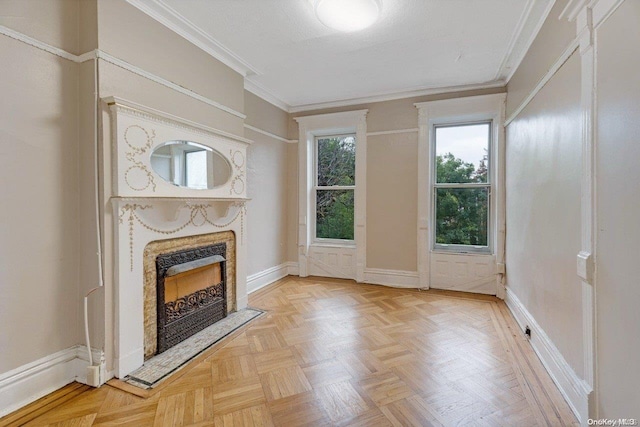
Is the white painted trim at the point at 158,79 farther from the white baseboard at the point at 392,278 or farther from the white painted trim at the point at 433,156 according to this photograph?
the white baseboard at the point at 392,278

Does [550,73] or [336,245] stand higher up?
[550,73]

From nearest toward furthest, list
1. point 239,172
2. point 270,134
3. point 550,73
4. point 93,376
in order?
1. point 93,376
2. point 550,73
3. point 239,172
4. point 270,134

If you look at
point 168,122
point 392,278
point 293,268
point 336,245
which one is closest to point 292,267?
point 293,268

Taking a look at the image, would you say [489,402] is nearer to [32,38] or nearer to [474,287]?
[474,287]

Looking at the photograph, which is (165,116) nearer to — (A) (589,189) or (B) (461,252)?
(A) (589,189)

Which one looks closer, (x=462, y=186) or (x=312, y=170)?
(x=462, y=186)

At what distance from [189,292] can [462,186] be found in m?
3.70

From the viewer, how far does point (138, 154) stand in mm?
2127

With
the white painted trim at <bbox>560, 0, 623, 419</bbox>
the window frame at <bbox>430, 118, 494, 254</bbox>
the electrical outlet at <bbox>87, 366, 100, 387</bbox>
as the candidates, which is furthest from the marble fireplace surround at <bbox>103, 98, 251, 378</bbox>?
the window frame at <bbox>430, 118, 494, 254</bbox>

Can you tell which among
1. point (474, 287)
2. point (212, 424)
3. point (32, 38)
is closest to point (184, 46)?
point (32, 38)

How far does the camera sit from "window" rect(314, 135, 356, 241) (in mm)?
4645

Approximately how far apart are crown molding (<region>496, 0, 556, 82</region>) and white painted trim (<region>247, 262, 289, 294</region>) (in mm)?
3940

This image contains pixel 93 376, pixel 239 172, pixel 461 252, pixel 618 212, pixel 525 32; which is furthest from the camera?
pixel 461 252

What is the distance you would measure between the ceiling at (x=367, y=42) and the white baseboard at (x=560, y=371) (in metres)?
2.55
